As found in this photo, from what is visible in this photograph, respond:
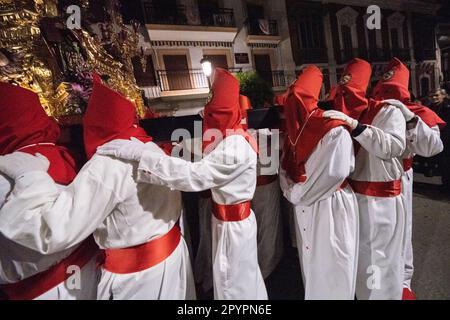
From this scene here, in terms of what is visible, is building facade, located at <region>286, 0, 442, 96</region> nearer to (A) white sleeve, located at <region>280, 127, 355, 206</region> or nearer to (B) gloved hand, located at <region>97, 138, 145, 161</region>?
(A) white sleeve, located at <region>280, 127, 355, 206</region>

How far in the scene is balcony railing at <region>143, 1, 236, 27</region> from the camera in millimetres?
10805

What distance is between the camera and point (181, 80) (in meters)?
11.9

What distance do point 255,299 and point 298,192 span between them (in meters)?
0.84

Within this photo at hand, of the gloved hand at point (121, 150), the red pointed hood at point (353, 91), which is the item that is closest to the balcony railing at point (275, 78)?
the red pointed hood at point (353, 91)

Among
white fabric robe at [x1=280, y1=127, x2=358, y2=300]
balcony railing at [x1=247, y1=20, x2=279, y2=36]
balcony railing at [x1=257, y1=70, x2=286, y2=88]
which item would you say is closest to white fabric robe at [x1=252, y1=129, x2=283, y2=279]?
white fabric robe at [x1=280, y1=127, x2=358, y2=300]

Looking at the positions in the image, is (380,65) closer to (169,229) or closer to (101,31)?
(101,31)

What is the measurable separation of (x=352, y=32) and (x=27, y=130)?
17.7 meters

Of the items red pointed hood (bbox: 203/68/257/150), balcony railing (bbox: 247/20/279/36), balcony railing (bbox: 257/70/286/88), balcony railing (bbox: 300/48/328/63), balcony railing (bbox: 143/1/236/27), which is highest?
balcony railing (bbox: 143/1/236/27)

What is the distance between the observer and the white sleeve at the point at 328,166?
1644 millimetres


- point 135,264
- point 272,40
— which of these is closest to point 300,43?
point 272,40

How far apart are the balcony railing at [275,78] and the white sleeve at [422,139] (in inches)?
470

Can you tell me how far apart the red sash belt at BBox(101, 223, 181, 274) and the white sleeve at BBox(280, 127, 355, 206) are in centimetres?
108

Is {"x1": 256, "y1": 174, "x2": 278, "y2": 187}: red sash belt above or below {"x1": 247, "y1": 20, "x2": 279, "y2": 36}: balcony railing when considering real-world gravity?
below

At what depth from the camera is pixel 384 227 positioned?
6.34 feet
